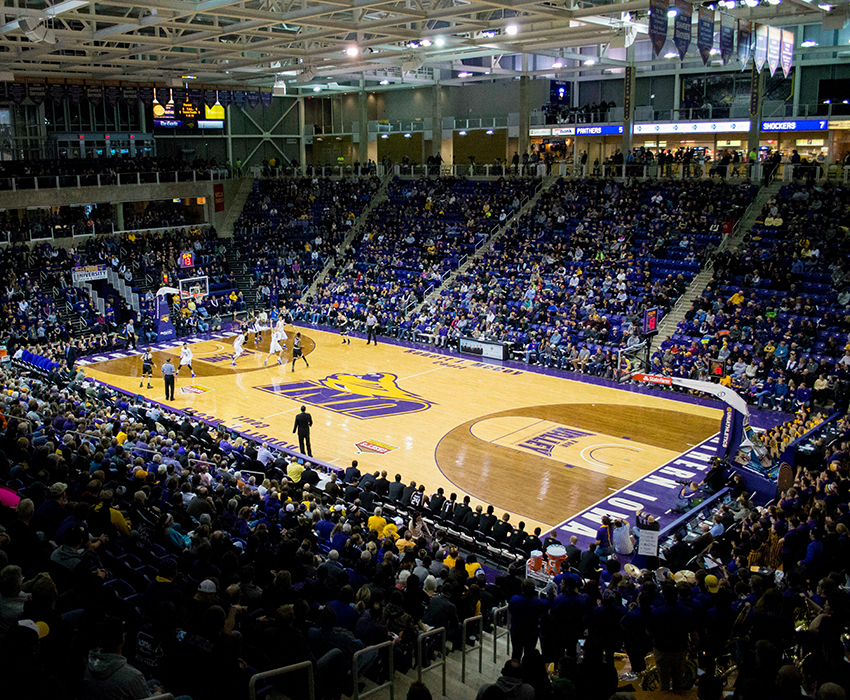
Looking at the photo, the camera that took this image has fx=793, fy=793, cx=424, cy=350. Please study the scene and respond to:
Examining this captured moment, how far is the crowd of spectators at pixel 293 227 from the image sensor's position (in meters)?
41.0

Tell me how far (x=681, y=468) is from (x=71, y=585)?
15404mm

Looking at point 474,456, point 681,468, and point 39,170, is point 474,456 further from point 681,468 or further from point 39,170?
point 39,170

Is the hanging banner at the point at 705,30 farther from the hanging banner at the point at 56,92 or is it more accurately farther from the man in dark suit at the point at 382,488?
the hanging banner at the point at 56,92

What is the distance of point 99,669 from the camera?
16.2 feet

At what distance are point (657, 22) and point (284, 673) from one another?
1646 centimetres

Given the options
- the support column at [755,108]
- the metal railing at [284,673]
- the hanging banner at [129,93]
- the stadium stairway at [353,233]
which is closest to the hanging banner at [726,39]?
the support column at [755,108]

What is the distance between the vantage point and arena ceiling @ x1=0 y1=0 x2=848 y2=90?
22403 millimetres

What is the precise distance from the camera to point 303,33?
28062mm

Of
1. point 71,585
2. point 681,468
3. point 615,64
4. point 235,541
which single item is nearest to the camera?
point 71,585

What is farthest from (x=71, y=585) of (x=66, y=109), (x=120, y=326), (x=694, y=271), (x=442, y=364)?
(x=66, y=109)

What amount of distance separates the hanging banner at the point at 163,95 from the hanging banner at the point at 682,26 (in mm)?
28915

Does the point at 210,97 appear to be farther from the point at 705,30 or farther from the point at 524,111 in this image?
the point at 705,30

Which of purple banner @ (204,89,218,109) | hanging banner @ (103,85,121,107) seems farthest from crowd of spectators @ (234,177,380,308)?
hanging banner @ (103,85,121,107)

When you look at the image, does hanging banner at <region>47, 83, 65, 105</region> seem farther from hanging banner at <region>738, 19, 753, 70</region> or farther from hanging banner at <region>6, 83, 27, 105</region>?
hanging banner at <region>738, 19, 753, 70</region>
